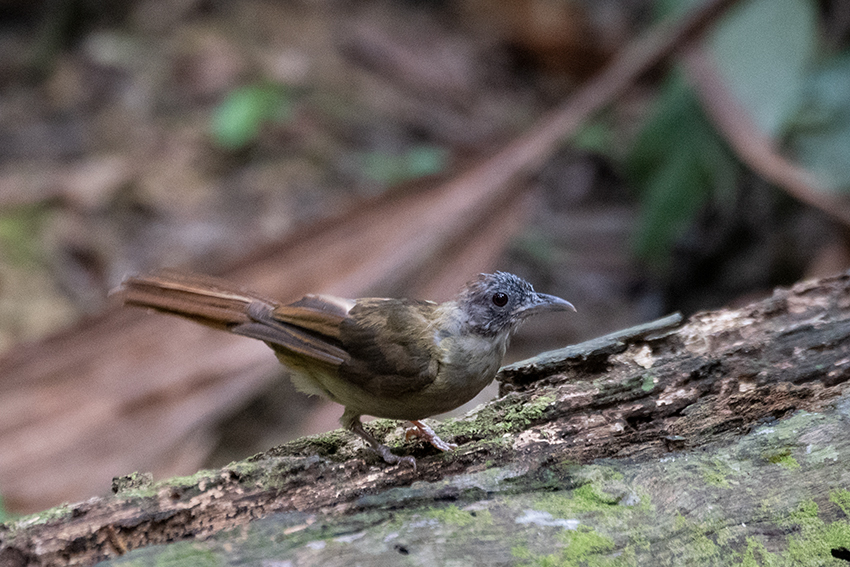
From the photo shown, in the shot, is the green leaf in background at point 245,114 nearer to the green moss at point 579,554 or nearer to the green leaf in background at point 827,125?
the green leaf in background at point 827,125

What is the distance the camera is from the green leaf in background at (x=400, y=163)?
304 inches

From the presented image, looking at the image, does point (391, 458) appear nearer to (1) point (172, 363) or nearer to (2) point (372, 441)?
(2) point (372, 441)

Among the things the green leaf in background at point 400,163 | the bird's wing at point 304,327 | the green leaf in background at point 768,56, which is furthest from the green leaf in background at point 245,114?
the bird's wing at point 304,327

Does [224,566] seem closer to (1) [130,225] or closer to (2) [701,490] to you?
(2) [701,490]

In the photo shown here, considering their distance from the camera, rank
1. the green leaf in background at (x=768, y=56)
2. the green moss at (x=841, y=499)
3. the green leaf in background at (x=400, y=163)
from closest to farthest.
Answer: the green moss at (x=841, y=499)
the green leaf in background at (x=768, y=56)
the green leaf in background at (x=400, y=163)

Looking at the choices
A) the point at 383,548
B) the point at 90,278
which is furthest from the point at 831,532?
the point at 90,278

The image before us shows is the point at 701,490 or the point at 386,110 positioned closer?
the point at 701,490

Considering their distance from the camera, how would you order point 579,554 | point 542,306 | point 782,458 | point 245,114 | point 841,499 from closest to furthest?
point 579,554 → point 841,499 → point 782,458 → point 542,306 → point 245,114

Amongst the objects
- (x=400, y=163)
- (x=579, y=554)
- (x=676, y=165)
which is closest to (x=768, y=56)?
(x=676, y=165)

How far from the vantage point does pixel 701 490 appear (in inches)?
101

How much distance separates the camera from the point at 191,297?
10.1 ft

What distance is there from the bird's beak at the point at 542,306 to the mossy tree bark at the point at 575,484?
0.24m

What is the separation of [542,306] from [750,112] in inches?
140

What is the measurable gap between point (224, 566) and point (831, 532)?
6.54 feet
